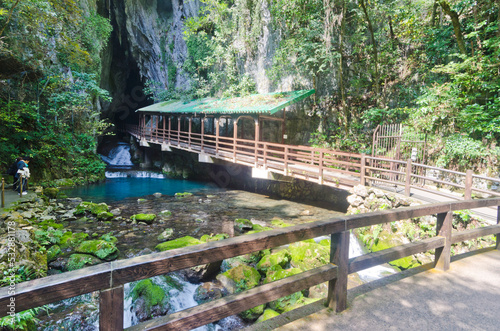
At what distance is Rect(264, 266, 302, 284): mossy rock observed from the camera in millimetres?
5473

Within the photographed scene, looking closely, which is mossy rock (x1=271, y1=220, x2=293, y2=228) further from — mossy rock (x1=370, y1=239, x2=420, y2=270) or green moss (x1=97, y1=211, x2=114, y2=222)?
green moss (x1=97, y1=211, x2=114, y2=222)

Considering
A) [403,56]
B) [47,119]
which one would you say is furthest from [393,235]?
[47,119]

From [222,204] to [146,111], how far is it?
15.9 metres

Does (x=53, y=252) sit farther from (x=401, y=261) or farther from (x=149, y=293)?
(x=401, y=261)

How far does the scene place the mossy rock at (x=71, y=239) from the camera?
7125mm

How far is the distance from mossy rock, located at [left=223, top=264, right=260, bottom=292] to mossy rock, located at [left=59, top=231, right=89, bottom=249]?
14.6 ft

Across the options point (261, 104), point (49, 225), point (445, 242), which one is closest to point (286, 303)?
point (445, 242)

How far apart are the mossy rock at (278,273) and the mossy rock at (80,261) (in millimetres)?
4031

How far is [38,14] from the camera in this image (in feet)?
28.4

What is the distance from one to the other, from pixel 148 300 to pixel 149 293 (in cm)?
16

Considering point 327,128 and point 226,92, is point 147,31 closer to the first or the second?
point 226,92

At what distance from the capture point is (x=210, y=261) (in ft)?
5.94

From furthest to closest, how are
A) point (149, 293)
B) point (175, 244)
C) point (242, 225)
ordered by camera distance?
point (242, 225) < point (175, 244) < point (149, 293)

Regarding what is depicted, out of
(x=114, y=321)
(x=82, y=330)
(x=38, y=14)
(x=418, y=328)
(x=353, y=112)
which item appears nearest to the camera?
(x=114, y=321)
